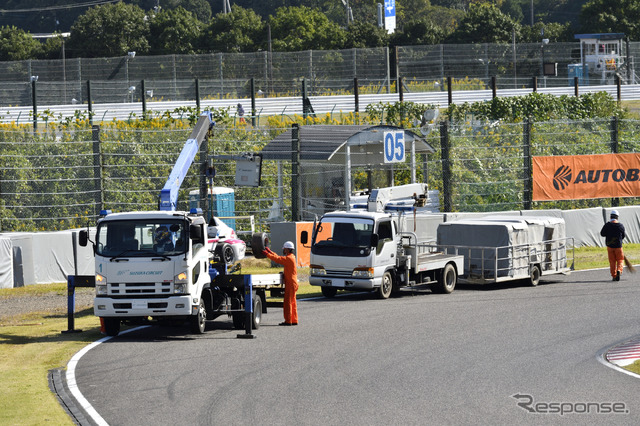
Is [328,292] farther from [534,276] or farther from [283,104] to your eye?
[283,104]

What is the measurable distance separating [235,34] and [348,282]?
68.6m

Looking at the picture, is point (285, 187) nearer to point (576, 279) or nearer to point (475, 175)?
point (475, 175)

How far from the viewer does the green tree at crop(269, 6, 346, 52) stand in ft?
275

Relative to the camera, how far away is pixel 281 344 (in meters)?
16.1

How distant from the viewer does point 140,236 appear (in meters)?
16.8

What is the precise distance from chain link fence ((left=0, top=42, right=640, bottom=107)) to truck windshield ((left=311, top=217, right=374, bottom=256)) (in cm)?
1931

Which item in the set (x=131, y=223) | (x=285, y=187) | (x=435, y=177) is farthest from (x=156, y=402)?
(x=435, y=177)

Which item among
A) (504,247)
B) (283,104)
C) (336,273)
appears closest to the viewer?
(336,273)

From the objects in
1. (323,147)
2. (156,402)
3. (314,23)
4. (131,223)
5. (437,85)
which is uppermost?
(314,23)

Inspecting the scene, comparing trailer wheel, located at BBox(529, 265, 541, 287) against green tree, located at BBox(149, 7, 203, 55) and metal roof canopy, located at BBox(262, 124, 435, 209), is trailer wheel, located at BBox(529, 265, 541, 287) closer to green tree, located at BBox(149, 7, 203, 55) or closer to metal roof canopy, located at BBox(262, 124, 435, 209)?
metal roof canopy, located at BBox(262, 124, 435, 209)

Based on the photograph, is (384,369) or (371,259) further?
(371,259)

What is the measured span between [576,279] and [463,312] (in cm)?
657

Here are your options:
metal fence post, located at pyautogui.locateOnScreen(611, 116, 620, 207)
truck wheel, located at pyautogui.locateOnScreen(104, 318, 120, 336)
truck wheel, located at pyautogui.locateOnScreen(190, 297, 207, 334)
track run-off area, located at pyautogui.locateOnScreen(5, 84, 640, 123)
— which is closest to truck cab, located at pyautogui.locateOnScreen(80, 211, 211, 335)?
truck wheel, located at pyautogui.locateOnScreen(190, 297, 207, 334)

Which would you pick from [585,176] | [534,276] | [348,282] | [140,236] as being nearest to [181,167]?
[140,236]
